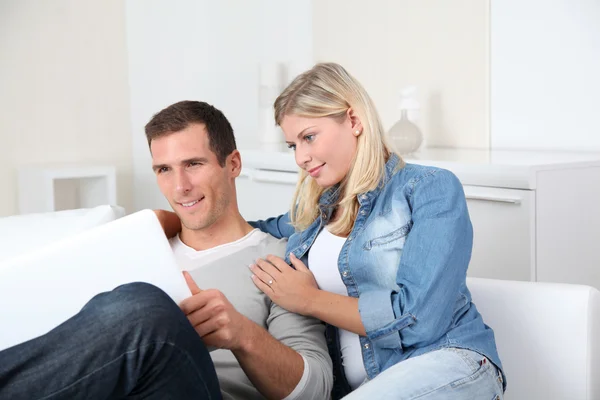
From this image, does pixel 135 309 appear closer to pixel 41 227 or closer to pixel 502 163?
pixel 41 227

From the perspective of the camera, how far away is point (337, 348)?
173cm

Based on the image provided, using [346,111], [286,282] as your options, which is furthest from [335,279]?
[346,111]

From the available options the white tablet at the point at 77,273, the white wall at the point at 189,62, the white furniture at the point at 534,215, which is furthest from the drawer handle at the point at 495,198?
the white wall at the point at 189,62

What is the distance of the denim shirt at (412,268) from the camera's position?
1.49 m

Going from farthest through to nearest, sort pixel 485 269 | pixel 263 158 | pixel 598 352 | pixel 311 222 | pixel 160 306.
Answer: pixel 263 158 → pixel 485 269 → pixel 311 222 → pixel 598 352 → pixel 160 306

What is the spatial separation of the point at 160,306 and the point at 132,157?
327 cm

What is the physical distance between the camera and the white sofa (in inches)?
58.6

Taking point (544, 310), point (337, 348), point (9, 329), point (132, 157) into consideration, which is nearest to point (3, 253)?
point (9, 329)

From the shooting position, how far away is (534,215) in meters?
2.15

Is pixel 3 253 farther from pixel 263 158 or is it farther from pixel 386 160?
pixel 263 158

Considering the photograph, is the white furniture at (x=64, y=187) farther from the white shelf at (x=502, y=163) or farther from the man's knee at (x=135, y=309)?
the man's knee at (x=135, y=309)

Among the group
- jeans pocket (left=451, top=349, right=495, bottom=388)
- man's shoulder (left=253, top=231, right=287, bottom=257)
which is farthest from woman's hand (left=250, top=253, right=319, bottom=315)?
jeans pocket (left=451, top=349, right=495, bottom=388)

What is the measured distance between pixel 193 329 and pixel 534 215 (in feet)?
3.85

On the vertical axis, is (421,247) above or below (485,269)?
above
